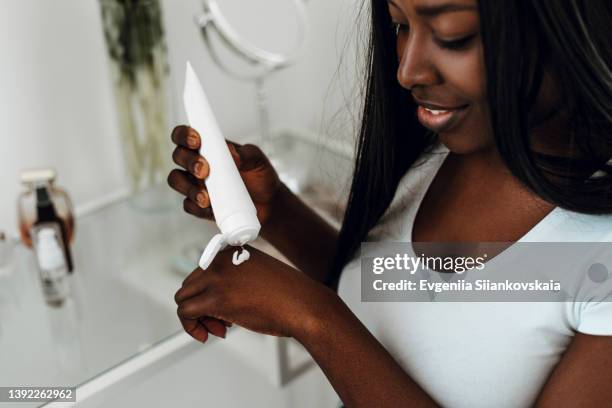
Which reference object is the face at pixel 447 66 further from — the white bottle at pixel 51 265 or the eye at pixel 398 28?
the white bottle at pixel 51 265

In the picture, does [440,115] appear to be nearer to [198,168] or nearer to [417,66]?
[417,66]

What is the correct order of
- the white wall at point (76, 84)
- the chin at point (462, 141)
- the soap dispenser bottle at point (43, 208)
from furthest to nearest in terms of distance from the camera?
1. the white wall at point (76, 84)
2. the soap dispenser bottle at point (43, 208)
3. the chin at point (462, 141)

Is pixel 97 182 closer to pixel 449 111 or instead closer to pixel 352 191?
pixel 352 191

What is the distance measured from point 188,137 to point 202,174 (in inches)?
1.5

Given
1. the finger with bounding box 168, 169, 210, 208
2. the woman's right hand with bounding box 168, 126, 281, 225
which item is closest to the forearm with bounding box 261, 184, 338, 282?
the woman's right hand with bounding box 168, 126, 281, 225

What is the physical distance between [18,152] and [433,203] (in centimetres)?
64

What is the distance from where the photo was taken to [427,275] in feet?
2.28

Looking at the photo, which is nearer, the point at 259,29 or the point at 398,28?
the point at 398,28

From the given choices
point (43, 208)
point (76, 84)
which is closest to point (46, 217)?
point (43, 208)

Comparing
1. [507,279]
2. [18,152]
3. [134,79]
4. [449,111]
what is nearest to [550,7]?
[449,111]

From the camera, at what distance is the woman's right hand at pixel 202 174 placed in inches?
25.3

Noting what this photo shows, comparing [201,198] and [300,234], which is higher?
[201,198]

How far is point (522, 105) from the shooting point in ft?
1.78

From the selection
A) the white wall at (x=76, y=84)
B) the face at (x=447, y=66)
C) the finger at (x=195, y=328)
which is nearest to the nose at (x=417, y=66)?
the face at (x=447, y=66)
